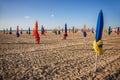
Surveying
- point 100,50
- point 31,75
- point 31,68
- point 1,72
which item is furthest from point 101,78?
point 1,72

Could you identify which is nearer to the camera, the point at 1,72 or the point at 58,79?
the point at 58,79

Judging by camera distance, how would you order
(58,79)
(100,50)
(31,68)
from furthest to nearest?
(31,68) → (100,50) → (58,79)

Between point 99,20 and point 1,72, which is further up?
point 99,20

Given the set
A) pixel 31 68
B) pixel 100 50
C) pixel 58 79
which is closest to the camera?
pixel 58 79

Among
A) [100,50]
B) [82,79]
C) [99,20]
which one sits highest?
[99,20]

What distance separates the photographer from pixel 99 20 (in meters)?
7.09

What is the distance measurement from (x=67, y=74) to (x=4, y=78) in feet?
10.3

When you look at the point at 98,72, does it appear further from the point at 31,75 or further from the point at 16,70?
the point at 16,70

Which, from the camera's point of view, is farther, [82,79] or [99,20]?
[99,20]

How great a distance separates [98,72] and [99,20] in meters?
2.88

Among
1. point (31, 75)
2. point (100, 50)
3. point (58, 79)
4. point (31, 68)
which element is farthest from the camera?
point (31, 68)

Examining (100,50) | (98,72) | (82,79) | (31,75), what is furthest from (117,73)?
(31,75)

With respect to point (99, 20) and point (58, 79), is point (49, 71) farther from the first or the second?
point (99, 20)

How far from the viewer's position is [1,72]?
7.30m
